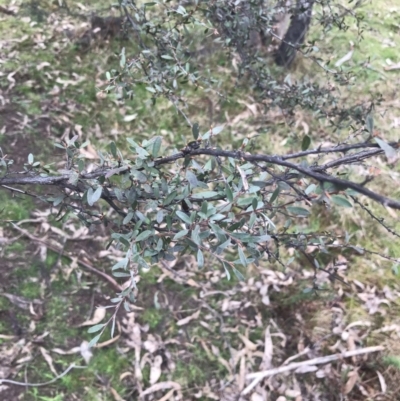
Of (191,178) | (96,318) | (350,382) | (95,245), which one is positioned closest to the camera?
(191,178)

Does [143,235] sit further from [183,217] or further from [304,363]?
[304,363]

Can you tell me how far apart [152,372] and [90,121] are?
6.16 ft

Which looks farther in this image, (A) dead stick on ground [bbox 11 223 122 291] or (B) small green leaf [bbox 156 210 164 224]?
(A) dead stick on ground [bbox 11 223 122 291]

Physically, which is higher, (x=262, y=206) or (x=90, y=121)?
(x=262, y=206)

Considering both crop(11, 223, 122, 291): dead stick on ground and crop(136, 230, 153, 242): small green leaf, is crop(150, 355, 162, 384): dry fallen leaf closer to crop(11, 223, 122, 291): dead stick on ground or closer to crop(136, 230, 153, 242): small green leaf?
crop(11, 223, 122, 291): dead stick on ground

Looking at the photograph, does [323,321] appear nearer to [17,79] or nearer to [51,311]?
[51,311]

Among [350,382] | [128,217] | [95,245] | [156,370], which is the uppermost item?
[128,217]

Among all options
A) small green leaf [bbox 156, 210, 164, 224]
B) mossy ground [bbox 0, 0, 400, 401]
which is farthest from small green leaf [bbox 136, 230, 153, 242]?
mossy ground [bbox 0, 0, 400, 401]

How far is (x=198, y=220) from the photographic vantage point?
898 millimetres

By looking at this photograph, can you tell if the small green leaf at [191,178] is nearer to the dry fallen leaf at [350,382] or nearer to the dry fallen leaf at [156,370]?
the dry fallen leaf at [156,370]

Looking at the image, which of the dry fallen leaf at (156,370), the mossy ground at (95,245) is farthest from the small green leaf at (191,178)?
the dry fallen leaf at (156,370)

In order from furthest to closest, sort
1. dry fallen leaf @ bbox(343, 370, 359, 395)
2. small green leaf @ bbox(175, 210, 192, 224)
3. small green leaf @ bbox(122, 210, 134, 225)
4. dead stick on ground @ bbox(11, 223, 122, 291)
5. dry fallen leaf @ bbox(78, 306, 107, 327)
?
dead stick on ground @ bbox(11, 223, 122, 291), dry fallen leaf @ bbox(78, 306, 107, 327), dry fallen leaf @ bbox(343, 370, 359, 395), small green leaf @ bbox(122, 210, 134, 225), small green leaf @ bbox(175, 210, 192, 224)

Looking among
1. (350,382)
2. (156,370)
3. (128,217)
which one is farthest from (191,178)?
(350,382)

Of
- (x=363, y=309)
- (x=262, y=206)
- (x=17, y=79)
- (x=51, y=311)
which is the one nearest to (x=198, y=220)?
(x=262, y=206)
